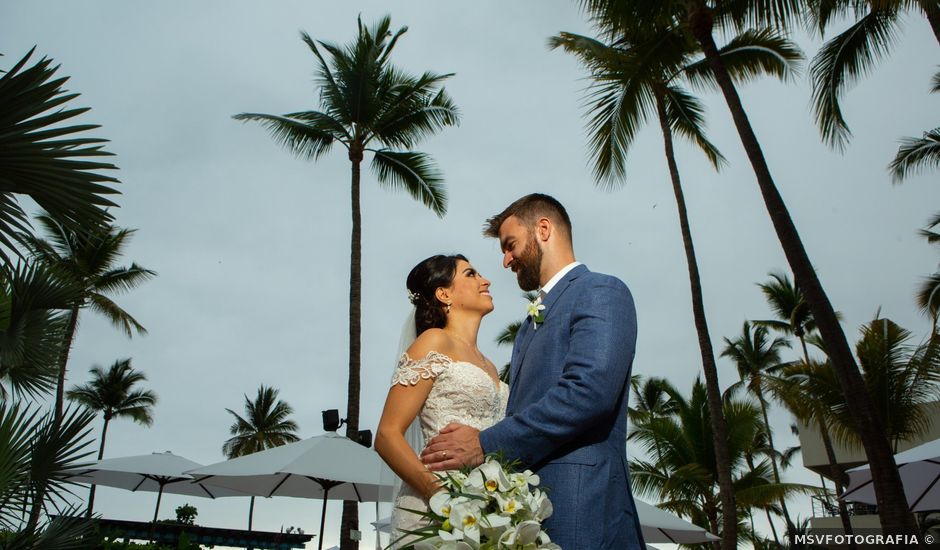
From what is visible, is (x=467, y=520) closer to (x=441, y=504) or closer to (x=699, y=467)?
(x=441, y=504)

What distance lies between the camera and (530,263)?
2.64 meters

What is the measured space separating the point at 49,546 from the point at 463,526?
13.5 ft

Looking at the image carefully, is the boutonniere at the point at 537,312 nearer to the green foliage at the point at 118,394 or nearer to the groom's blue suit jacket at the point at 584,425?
the groom's blue suit jacket at the point at 584,425

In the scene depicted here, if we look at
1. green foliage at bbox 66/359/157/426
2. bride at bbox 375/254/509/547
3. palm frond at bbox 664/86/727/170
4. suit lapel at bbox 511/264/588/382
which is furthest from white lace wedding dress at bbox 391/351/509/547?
green foliage at bbox 66/359/157/426

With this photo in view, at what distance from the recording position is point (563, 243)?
2686mm

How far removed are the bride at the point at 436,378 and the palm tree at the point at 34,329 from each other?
420 centimetres

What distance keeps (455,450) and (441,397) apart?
1180 mm

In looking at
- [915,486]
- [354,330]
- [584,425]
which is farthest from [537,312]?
[354,330]

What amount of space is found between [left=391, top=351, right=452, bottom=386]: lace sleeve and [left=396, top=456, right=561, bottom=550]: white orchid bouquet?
1199mm

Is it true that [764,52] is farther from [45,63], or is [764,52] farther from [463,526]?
[463,526]

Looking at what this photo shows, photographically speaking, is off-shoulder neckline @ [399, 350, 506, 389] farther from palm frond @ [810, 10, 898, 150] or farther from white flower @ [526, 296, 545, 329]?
palm frond @ [810, 10, 898, 150]

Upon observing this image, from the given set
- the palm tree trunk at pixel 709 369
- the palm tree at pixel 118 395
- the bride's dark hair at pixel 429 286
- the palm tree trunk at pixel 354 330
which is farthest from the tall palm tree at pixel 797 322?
the palm tree at pixel 118 395

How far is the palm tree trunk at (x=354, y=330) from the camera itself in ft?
44.8

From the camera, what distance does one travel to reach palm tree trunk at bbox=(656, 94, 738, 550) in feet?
44.9
